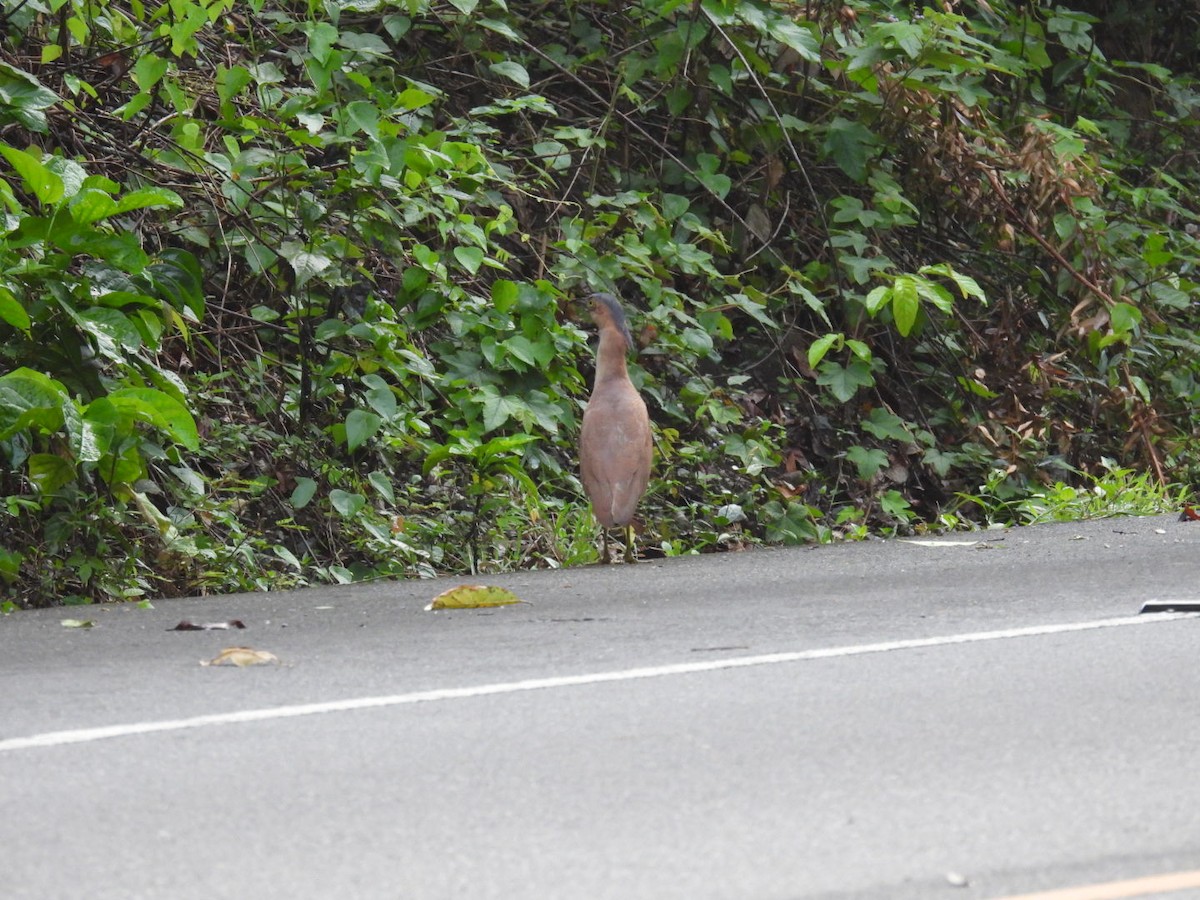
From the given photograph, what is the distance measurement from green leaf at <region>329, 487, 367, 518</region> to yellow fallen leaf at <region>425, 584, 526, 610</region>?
2.27 meters

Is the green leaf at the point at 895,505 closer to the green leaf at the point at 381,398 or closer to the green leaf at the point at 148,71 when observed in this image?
the green leaf at the point at 381,398

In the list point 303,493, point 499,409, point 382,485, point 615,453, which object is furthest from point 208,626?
point 499,409

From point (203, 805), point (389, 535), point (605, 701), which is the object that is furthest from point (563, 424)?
point (203, 805)

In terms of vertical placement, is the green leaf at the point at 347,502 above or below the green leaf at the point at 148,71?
below

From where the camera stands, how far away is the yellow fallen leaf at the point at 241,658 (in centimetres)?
587

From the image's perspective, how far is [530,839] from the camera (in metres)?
3.71

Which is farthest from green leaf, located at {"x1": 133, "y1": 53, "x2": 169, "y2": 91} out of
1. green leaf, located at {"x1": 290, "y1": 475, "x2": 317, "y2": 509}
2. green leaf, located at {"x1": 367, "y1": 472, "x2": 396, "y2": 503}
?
green leaf, located at {"x1": 367, "y1": 472, "x2": 396, "y2": 503}

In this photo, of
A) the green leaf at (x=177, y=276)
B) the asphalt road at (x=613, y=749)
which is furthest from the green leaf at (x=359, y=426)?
the asphalt road at (x=613, y=749)

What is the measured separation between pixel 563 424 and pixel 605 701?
6.10 metres

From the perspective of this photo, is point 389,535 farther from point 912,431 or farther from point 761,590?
point 912,431

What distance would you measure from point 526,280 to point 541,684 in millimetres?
7098

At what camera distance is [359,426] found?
9938 millimetres

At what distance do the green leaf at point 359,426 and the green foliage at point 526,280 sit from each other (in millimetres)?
19

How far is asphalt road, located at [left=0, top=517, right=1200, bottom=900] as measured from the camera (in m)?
3.53
